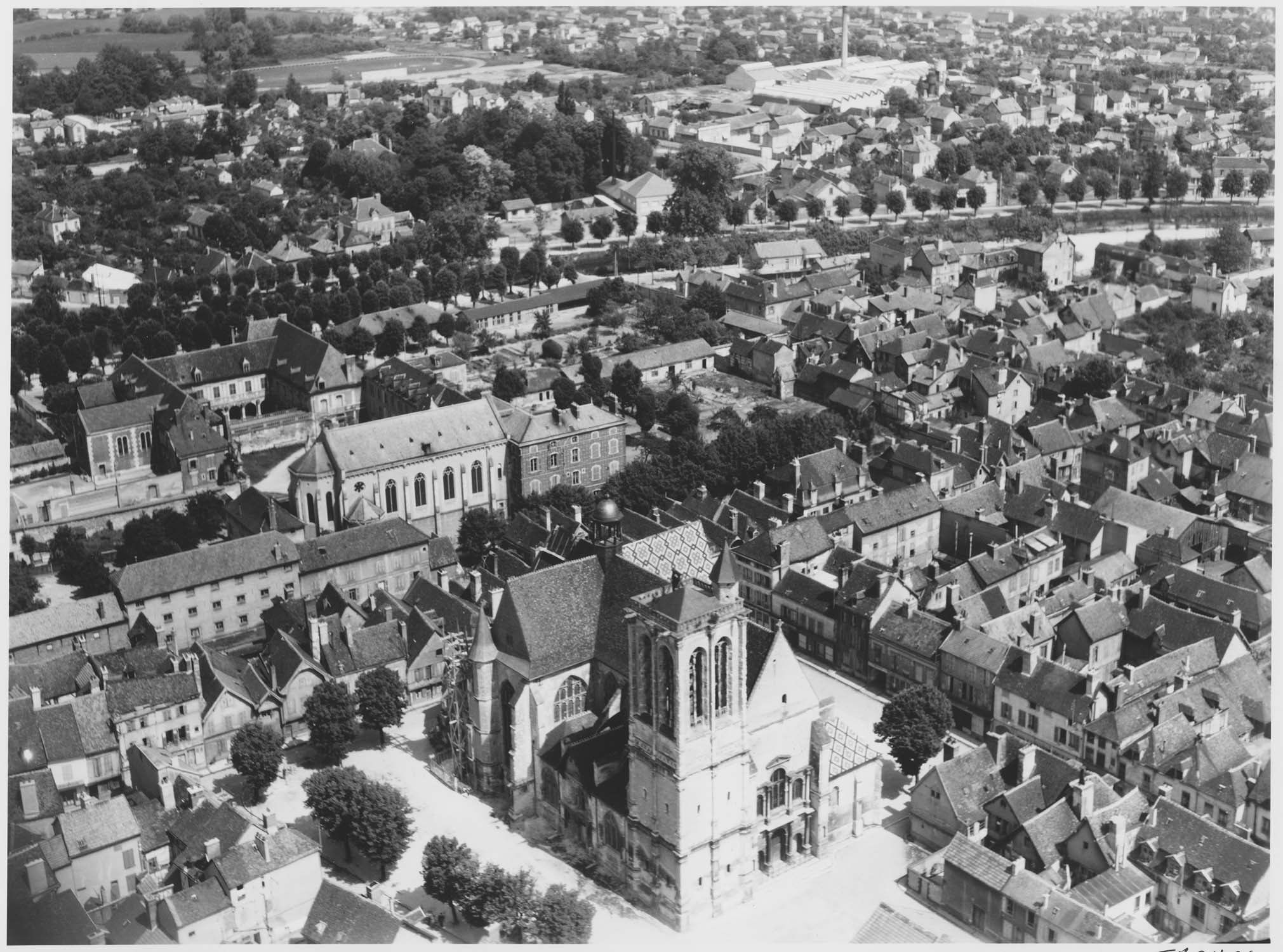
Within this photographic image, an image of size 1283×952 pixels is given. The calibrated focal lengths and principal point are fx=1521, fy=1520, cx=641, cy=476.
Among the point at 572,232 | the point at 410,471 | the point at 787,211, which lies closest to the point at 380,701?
the point at 410,471

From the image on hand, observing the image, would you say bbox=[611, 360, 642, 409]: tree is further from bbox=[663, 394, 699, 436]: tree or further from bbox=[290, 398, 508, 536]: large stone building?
bbox=[290, 398, 508, 536]: large stone building

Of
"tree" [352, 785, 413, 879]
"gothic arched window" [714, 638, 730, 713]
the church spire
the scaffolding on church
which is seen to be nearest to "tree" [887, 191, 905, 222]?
the scaffolding on church

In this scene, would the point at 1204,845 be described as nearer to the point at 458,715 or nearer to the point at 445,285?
the point at 458,715

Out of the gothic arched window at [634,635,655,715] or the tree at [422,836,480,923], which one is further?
the tree at [422,836,480,923]

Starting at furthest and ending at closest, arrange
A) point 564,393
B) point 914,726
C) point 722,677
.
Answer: point 564,393 → point 914,726 → point 722,677

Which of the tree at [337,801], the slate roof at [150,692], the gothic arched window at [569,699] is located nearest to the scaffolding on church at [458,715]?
the gothic arched window at [569,699]

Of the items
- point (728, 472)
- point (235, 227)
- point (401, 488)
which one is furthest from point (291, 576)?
point (235, 227)
